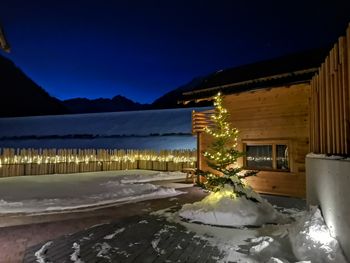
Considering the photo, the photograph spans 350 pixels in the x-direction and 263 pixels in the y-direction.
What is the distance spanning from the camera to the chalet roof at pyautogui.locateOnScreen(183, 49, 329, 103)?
11.3 meters

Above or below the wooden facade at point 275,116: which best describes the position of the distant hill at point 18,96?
above

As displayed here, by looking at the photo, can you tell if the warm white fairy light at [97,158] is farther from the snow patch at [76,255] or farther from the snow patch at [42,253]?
the snow patch at [76,255]

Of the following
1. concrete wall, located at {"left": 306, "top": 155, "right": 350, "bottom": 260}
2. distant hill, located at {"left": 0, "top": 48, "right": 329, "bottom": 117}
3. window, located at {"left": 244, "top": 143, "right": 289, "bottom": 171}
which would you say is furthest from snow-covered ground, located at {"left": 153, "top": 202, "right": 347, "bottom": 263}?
distant hill, located at {"left": 0, "top": 48, "right": 329, "bottom": 117}

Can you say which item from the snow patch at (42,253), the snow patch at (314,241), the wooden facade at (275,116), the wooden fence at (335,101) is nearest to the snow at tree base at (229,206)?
the snow patch at (314,241)

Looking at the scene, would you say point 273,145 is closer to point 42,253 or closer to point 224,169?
point 224,169

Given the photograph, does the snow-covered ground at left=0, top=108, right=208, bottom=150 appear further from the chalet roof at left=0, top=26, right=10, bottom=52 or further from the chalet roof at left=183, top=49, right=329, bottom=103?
the chalet roof at left=0, top=26, right=10, bottom=52

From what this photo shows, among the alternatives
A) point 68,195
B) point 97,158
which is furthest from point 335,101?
point 97,158

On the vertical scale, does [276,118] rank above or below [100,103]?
Result: below

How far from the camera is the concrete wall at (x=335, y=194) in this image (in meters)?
4.10

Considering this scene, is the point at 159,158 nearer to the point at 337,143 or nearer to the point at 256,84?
the point at 256,84

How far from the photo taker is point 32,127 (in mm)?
41219

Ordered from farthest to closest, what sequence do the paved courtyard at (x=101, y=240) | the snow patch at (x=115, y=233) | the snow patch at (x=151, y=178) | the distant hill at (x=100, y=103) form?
the distant hill at (x=100, y=103)
the snow patch at (x=151, y=178)
the snow patch at (x=115, y=233)
the paved courtyard at (x=101, y=240)

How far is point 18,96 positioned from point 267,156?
81687 millimetres

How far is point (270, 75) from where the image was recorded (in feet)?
39.9
